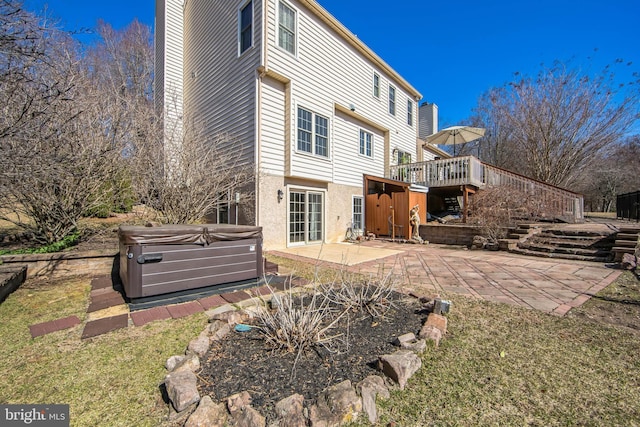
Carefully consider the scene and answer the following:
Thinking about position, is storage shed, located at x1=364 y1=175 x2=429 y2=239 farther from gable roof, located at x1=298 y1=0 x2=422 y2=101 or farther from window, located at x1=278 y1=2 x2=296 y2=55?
window, located at x1=278 y1=2 x2=296 y2=55

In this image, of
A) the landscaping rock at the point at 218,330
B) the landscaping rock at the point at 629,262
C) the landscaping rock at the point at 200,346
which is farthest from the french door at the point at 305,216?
the landscaping rock at the point at 629,262

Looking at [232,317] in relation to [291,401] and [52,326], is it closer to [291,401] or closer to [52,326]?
[291,401]

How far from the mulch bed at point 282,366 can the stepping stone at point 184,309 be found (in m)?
1.12

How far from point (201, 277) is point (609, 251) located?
9589 mm

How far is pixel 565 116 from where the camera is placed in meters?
15.4

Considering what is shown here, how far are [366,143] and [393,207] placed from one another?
3.42 metres

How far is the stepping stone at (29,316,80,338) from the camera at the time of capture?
3.06m

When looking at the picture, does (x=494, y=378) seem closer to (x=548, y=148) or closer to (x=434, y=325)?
(x=434, y=325)

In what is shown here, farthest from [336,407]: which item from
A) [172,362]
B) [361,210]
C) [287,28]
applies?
[361,210]

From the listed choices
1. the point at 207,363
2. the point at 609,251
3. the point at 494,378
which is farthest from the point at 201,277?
the point at 609,251

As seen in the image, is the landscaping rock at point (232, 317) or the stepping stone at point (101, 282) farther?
the stepping stone at point (101, 282)

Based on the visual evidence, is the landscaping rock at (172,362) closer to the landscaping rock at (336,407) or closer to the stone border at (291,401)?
the stone border at (291,401)

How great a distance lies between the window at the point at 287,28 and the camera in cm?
877

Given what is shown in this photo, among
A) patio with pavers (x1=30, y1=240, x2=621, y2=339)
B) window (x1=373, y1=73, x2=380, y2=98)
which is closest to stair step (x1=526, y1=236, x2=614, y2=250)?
patio with pavers (x1=30, y1=240, x2=621, y2=339)
